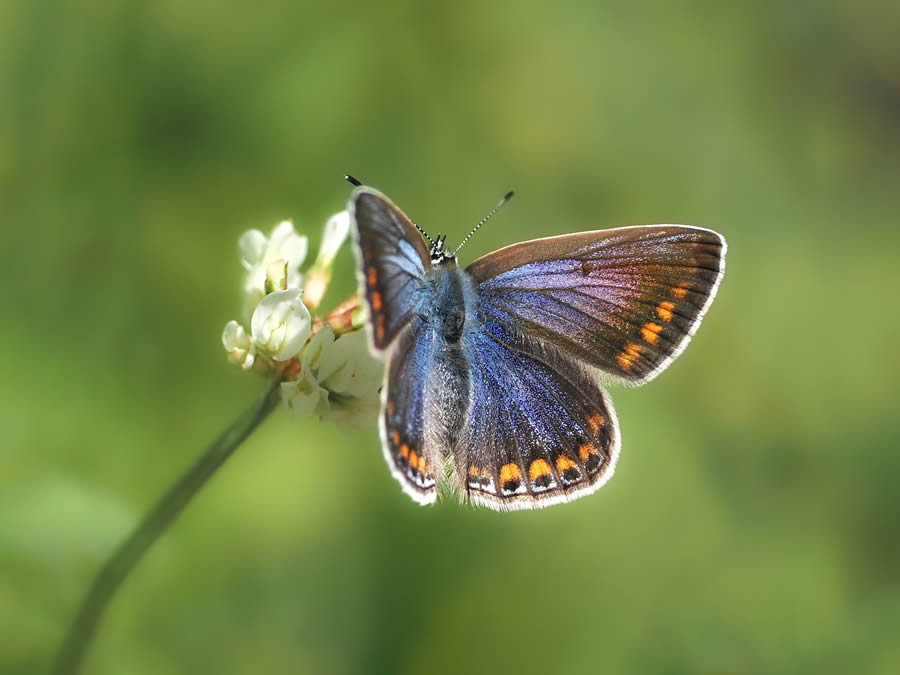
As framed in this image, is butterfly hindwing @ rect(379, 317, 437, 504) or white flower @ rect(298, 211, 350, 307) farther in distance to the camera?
white flower @ rect(298, 211, 350, 307)

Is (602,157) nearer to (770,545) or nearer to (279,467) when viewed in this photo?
(770,545)

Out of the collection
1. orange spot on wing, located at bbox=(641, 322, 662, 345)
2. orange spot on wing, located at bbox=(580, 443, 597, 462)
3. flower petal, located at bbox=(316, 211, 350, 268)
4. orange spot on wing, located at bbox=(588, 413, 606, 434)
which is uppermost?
flower petal, located at bbox=(316, 211, 350, 268)

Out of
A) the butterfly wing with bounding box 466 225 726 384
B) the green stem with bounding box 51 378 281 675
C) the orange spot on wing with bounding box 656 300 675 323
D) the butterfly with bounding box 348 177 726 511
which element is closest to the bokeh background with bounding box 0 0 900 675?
the butterfly with bounding box 348 177 726 511

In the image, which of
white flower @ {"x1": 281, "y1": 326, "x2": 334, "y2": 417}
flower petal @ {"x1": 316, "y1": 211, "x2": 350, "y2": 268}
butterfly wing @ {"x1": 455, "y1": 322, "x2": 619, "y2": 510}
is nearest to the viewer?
white flower @ {"x1": 281, "y1": 326, "x2": 334, "y2": 417}

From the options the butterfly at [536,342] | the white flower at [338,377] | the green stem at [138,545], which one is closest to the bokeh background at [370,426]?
the white flower at [338,377]

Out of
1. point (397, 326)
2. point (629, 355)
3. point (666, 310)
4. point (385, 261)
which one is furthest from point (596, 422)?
point (385, 261)

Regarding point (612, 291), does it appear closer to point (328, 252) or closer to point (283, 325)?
point (328, 252)

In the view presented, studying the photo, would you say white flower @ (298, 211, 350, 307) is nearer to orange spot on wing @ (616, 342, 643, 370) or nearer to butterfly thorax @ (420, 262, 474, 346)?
butterfly thorax @ (420, 262, 474, 346)
